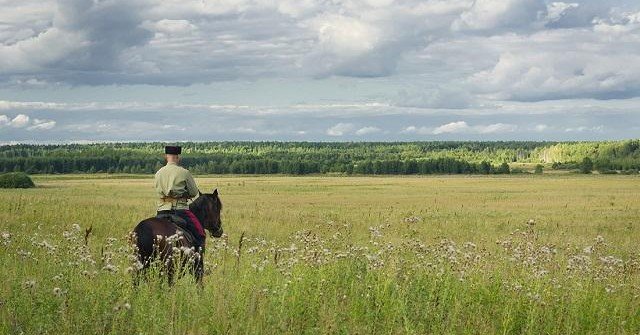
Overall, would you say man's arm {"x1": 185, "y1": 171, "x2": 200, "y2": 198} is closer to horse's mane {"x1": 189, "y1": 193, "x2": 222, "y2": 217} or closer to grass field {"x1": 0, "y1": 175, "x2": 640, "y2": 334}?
horse's mane {"x1": 189, "y1": 193, "x2": 222, "y2": 217}

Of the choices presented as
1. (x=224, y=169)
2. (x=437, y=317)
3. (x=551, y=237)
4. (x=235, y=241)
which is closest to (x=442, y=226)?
(x=551, y=237)

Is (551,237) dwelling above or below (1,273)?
below

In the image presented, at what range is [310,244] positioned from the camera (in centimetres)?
1127

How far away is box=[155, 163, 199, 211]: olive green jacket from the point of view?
12.1m

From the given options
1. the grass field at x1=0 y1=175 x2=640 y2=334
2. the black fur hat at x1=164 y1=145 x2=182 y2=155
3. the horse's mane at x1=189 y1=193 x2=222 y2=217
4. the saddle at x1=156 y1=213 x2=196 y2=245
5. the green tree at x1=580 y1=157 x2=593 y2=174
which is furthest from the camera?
the green tree at x1=580 y1=157 x2=593 y2=174

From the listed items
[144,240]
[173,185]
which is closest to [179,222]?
[173,185]

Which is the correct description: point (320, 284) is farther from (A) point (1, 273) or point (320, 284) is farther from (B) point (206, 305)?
(A) point (1, 273)

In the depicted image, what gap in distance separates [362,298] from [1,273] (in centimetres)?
489

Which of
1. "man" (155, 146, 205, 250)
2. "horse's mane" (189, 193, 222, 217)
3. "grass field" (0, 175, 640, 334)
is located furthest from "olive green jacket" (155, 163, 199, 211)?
"grass field" (0, 175, 640, 334)

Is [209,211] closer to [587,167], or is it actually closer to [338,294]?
[338,294]

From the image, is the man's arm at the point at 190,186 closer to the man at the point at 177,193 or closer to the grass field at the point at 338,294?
the man at the point at 177,193

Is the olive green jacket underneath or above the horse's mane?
above

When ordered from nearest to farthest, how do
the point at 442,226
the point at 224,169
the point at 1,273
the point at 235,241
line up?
the point at 1,273 → the point at 235,241 → the point at 442,226 → the point at 224,169

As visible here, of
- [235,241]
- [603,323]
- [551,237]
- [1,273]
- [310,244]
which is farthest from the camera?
[551,237]
